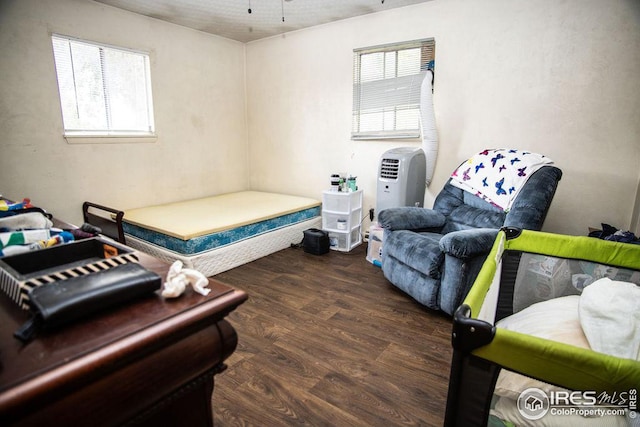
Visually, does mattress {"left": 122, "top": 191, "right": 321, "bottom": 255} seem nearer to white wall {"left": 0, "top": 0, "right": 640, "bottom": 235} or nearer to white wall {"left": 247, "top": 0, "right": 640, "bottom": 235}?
white wall {"left": 0, "top": 0, "right": 640, "bottom": 235}

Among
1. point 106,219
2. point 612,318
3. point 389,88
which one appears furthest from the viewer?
point 389,88

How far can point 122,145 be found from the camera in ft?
11.2

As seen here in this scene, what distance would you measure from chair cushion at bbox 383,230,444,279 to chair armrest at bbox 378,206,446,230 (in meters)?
0.08

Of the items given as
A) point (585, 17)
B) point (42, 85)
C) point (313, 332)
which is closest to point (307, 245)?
point (313, 332)

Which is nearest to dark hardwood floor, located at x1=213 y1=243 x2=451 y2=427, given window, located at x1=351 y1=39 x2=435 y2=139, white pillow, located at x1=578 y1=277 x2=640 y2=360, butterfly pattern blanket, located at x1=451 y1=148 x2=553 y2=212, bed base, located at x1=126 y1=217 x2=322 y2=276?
bed base, located at x1=126 y1=217 x2=322 y2=276

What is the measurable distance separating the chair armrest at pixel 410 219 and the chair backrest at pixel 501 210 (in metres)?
0.13

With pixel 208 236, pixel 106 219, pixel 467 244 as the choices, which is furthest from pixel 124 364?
pixel 106 219

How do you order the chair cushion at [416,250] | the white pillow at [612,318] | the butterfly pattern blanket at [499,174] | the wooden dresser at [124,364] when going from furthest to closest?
1. the butterfly pattern blanket at [499,174]
2. the chair cushion at [416,250]
3. the white pillow at [612,318]
4. the wooden dresser at [124,364]

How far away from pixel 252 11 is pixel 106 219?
2.46 m

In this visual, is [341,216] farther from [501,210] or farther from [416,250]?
[501,210]

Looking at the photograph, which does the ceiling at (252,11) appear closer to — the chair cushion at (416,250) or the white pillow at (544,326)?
the chair cushion at (416,250)

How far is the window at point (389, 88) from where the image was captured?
3.31 m

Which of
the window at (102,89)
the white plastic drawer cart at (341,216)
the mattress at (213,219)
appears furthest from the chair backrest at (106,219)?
the white plastic drawer cart at (341,216)

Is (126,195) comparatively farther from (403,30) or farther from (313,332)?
(403,30)
